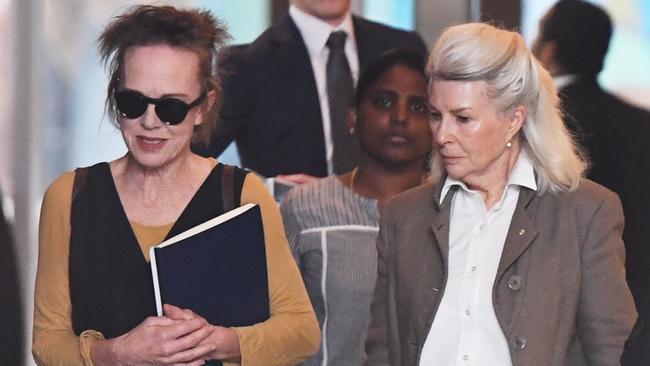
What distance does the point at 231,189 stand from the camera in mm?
3473

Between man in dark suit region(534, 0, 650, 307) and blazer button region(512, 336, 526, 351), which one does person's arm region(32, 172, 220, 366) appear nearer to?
blazer button region(512, 336, 526, 351)

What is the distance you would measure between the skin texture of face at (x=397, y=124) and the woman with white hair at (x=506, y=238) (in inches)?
47.1

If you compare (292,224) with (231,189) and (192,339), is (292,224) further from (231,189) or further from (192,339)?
(192,339)

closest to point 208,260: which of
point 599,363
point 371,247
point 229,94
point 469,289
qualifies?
point 469,289

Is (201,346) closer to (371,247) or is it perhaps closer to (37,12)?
(371,247)

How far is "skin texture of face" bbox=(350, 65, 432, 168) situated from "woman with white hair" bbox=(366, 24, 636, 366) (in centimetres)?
120

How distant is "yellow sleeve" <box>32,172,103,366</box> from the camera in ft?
11.0

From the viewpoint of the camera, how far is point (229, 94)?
18.2 ft

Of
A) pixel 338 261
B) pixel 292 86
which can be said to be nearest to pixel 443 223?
pixel 338 261

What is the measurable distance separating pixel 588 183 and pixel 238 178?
0.83 meters

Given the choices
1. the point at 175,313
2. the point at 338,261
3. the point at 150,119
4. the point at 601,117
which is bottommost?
the point at 338,261

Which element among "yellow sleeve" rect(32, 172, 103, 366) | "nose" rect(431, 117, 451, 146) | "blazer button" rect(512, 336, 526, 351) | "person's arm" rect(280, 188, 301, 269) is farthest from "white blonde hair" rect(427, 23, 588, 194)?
"person's arm" rect(280, 188, 301, 269)

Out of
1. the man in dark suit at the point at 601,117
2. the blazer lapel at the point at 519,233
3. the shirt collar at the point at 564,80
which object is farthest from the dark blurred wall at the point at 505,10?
the blazer lapel at the point at 519,233

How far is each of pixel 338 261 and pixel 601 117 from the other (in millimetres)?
1506
